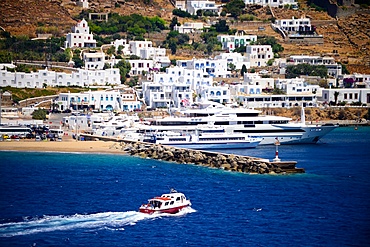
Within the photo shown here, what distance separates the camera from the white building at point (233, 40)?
117 m

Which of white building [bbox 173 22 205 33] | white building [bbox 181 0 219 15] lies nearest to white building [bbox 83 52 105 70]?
white building [bbox 173 22 205 33]

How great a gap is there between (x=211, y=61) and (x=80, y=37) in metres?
13.9

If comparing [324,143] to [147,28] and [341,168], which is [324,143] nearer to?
[341,168]

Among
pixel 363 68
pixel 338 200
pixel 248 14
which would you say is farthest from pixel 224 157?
pixel 248 14

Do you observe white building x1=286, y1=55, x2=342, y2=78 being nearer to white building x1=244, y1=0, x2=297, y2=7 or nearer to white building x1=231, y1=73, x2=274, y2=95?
white building x1=231, y1=73, x2=274, y2=95

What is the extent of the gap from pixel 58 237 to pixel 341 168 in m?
25.4

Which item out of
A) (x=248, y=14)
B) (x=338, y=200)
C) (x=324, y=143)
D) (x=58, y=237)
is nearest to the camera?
(x=58, y=237)

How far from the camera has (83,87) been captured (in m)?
100

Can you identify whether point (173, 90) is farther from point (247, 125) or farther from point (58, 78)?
point (247, 125)

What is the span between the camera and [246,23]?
125062mm

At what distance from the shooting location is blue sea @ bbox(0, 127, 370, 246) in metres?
48.2

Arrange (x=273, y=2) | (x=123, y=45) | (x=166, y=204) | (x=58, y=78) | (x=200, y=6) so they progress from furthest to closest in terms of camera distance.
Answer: (x=273, y=2) < (x=200, y=6) < (x=123, y=45) < (x=58, y=78) < (x=166, y=204)

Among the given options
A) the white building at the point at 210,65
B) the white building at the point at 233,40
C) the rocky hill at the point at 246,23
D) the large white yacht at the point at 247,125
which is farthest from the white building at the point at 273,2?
the large white yacht at the point at 247,125

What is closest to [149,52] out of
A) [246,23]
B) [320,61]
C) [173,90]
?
[173,90]
